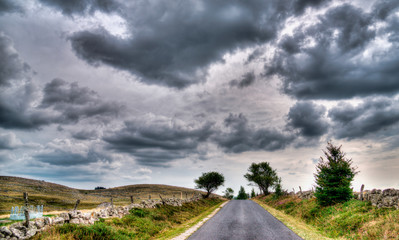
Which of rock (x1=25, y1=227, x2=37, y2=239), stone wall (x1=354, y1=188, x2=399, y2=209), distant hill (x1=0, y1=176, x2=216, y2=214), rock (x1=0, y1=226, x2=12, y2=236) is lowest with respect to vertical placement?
distant hill (x1=0, y1=176, x2=216, y2=214)

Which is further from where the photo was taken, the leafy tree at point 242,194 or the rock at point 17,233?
the leafy tree at point 242,194

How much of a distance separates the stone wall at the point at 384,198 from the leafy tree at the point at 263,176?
58184 mm

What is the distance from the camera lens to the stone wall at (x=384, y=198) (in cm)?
1575

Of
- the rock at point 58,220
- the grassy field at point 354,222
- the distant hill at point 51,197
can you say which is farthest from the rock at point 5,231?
the grassy field at point 354,222

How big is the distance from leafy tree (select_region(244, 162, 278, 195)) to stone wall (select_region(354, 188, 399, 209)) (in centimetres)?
5818

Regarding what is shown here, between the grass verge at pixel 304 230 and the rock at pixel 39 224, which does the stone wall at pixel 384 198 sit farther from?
the rock at pixel 39 224

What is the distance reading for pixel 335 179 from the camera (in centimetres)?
2412

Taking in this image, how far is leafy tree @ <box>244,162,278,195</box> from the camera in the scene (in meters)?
78.5

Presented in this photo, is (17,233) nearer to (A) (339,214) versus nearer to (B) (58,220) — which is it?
(B) (58,220)

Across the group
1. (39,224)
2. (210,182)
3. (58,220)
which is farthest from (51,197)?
(39,224)

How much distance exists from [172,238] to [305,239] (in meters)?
7.67

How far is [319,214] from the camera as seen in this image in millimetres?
22656

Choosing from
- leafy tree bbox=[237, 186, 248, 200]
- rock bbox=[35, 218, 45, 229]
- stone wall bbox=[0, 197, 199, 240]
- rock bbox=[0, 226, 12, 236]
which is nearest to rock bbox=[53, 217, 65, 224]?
stone wall bbox=[0, 197, 199, 240]

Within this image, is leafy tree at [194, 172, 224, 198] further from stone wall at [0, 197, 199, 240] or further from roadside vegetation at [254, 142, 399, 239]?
stone wall at [0, 197, 199, 240]
